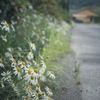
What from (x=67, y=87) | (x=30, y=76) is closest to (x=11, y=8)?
(x=67, y=87)

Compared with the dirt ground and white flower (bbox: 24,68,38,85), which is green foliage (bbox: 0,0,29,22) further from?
white flower (bbox: 24,68,38,85)

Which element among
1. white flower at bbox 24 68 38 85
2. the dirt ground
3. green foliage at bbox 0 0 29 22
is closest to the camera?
white flower at bbox 24 68 38 85

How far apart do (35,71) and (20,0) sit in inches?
147

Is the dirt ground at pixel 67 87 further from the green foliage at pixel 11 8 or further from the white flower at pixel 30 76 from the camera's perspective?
the green foliage at pixel 11 8

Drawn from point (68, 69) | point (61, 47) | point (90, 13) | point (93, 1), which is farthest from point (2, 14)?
point (93, 1)

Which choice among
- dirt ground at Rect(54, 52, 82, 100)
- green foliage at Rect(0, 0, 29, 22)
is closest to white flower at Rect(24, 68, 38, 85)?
dirt ground at Rect(54, 52, 82, 100)

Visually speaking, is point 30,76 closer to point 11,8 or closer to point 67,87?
point 67,87

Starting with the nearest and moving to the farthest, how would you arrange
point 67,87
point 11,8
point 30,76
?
point 30,76 < point 67,87 < point 11,8

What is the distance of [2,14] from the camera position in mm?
6324

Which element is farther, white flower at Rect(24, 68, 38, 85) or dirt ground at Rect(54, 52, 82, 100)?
dirt ground at Rect(54, 52, 82, 100)

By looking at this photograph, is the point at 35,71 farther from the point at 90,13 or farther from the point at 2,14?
the point at 90,13

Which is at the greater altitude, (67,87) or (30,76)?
(30,76)

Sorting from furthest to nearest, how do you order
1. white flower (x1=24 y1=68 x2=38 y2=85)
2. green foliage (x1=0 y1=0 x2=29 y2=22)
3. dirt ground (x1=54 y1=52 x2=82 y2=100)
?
green foliage (x1=0 y1=0 x2=29 y2=22) < dirt ground (x1=54 y1=52 x2=82 y2=100) < white flower (x1=24 y1=68 x2=38 y2=85)

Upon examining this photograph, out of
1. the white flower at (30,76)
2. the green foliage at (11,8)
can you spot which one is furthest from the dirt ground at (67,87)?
the green foliage at (11,8)
